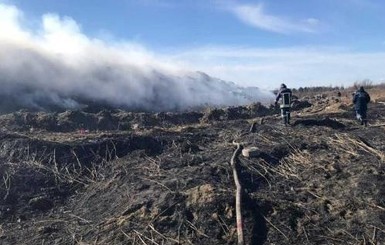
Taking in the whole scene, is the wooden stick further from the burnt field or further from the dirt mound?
the dirt mound

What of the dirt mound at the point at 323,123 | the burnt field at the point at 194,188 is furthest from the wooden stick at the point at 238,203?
the dirt mound at the point at 323,123

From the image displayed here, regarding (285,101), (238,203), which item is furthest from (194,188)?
(285,101)

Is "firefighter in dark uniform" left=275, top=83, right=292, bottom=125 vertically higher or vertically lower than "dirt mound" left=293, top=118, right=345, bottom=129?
higher

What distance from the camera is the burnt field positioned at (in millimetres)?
7441

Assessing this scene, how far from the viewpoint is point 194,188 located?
8555 mm

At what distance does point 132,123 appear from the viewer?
62.7 ft

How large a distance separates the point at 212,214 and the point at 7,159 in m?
5.65

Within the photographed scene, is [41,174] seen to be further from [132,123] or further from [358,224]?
[132,123]

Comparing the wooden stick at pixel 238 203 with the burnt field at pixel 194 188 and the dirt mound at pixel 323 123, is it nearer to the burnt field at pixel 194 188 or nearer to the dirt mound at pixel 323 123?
the burnt field at pixel 194 188

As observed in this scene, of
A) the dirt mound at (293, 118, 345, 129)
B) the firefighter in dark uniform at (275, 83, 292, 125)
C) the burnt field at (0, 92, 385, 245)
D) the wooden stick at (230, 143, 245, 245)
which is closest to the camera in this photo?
the wooden stick at (230, 143, 245, 245)

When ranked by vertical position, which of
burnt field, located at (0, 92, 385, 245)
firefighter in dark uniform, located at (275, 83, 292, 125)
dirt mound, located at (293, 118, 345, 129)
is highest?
firefighter in dark uniform, located at (275, 83, 292, 125)

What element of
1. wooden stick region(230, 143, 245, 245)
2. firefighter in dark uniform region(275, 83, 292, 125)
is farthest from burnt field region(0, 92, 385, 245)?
firefighter in dark uniform region(275, 83, 292, 125)

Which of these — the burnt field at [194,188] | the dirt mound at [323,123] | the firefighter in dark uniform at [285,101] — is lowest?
the burnt field at [194,188]

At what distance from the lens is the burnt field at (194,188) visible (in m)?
7.44
